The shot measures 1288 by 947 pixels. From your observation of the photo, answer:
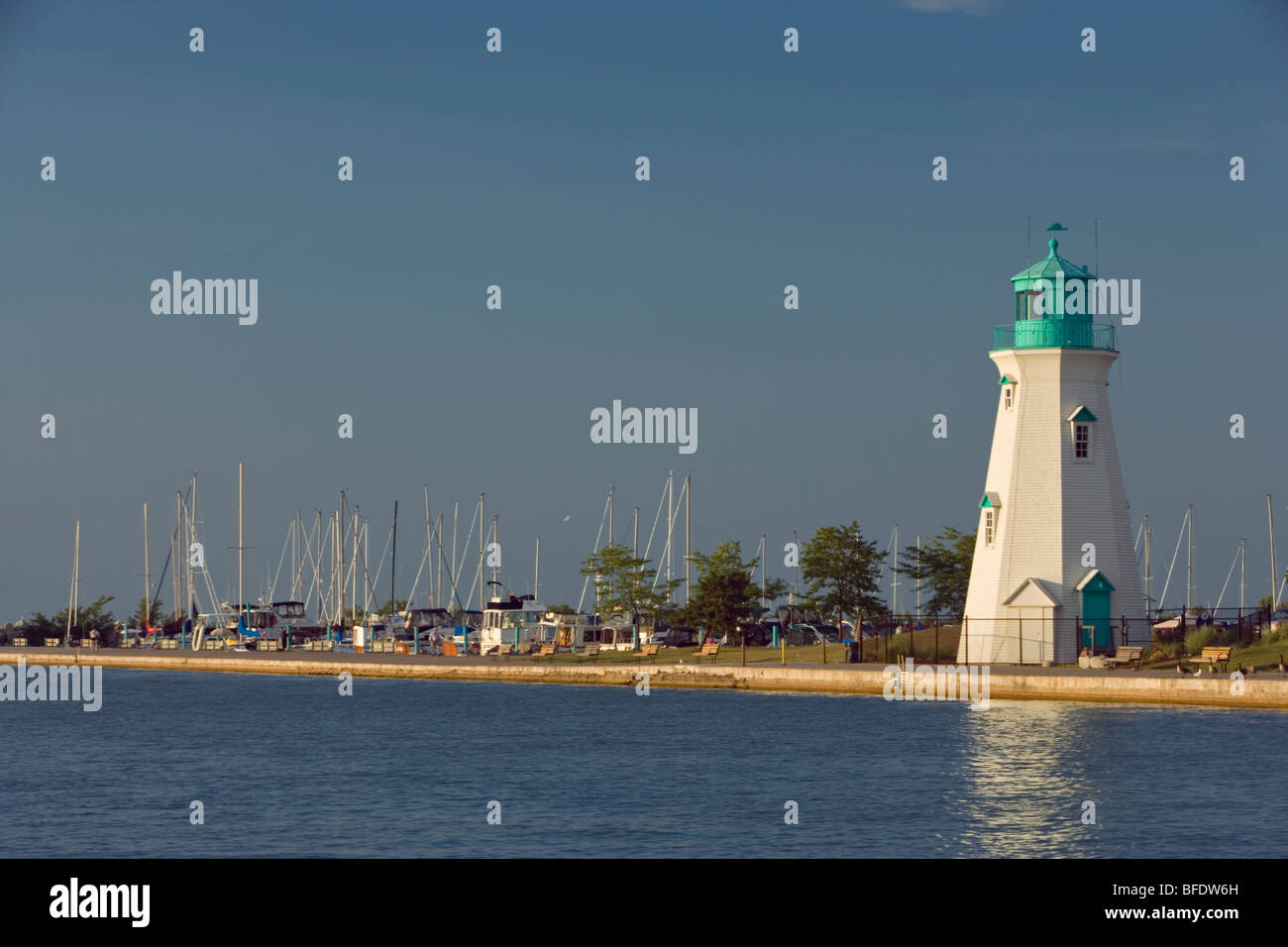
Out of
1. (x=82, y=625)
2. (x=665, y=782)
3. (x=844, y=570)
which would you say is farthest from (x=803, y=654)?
(x=82, y=625)

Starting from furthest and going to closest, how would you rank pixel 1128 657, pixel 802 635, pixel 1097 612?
pixel 802 635 → pixel 1097 612 → pixel 1128 657

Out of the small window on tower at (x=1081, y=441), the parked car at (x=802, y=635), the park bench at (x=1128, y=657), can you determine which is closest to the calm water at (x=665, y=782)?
the park bench at (x=1128, y=657)

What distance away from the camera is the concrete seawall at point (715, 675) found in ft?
158

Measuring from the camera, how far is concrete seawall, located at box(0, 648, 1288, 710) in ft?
158

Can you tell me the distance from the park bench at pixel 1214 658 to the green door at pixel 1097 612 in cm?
278

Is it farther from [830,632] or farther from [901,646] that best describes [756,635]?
[901,646]

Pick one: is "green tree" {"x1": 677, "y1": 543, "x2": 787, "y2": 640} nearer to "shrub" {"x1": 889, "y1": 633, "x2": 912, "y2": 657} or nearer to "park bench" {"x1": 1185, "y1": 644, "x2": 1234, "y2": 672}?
"shrub" {"x1": 889, "y1": 633, "x2": 912, "y2": 657}

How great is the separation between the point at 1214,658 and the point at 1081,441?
321 inches

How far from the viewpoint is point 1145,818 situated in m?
32.6

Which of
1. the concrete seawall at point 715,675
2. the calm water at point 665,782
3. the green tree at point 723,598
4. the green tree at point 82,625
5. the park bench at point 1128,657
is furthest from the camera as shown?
the green tree at point 82,625

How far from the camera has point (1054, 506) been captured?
5328 cm

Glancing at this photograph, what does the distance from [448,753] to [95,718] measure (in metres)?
23.6

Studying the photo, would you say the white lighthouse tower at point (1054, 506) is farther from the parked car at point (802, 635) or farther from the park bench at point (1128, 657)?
the parked car at point (802, 635)
